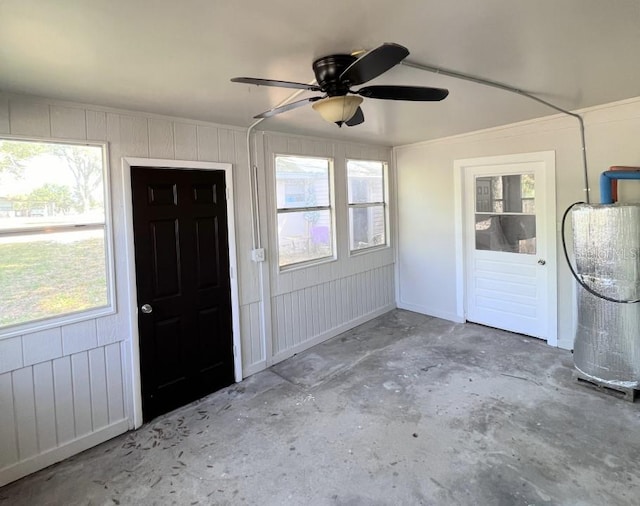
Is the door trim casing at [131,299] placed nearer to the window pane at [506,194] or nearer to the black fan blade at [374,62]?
the black fan blade at [374,62]

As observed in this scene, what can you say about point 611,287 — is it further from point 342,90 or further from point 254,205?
point 254,205

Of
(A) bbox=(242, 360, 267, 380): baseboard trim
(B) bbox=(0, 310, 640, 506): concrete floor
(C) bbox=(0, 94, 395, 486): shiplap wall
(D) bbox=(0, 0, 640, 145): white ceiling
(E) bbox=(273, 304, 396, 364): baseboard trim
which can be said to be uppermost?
(D) bbox=(0, 0, 640, 145): white ceiling

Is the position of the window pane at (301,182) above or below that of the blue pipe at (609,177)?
above

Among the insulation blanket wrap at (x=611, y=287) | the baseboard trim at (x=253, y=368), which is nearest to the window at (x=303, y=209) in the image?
the baseboard trim at (x=253, y=368)

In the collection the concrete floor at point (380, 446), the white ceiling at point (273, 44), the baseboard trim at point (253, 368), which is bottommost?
the concrete floor at point (380, 446)

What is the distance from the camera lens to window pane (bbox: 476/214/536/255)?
422cm

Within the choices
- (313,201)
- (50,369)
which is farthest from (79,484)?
(313,201)

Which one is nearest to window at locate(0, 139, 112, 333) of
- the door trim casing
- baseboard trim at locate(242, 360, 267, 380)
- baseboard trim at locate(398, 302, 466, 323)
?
the door trim casing

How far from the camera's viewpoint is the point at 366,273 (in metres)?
5.11

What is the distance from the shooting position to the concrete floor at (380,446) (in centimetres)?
216

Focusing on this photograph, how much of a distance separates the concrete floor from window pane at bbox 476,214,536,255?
50.3 inches

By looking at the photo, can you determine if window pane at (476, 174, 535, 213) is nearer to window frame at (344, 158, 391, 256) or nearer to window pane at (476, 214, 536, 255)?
window pane at (476, 214, 536, 255)

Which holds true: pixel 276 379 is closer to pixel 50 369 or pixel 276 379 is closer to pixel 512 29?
pixel 50 369

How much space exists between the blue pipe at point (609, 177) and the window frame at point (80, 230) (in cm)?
399
